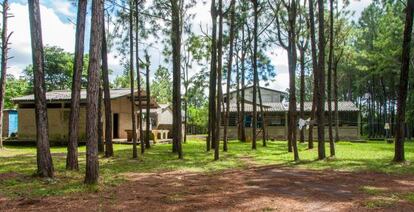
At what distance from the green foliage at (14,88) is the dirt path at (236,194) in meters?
40.9

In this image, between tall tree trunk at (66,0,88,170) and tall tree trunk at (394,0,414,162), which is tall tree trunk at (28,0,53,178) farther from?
tall tree trunk at (394,0,414,162)

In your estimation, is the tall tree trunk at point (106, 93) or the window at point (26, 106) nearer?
the tall tree trunk at point (106, 93)

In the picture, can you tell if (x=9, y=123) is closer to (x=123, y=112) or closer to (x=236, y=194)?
(x=123, y=112)

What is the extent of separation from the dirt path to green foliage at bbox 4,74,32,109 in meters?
40.9

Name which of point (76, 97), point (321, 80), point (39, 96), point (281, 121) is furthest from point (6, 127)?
point (321, 80)

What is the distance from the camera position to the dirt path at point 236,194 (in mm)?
7789

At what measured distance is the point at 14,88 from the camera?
50.1 meters

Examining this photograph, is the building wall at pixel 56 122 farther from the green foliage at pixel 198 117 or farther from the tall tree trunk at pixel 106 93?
the green foliage at pixel 198 117

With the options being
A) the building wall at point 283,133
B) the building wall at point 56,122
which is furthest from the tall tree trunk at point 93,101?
the building wall at point 283,133

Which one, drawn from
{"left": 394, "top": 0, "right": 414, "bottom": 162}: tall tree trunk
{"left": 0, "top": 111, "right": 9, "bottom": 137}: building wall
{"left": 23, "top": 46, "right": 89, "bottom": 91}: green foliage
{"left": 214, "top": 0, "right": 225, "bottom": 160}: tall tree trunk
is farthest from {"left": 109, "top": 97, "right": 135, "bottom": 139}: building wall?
{"left": 23, "top": 46, "right": 89, "bottom": 91}: green foliage

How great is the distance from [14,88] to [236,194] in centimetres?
4683

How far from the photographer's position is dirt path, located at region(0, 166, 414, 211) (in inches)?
307

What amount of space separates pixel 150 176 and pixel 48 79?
154 ft

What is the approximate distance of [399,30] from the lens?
32906mm
